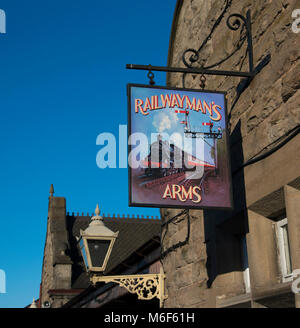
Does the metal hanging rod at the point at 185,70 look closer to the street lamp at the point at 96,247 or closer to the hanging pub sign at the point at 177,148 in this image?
the hanging pub sign at the point at 177,148

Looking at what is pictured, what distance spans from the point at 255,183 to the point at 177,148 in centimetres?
99

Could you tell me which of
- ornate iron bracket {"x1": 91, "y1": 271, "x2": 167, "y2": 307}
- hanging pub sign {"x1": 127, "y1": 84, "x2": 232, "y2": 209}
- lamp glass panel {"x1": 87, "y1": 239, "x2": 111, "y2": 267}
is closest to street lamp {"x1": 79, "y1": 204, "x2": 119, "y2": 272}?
lamp glass panel {"x1": 87, "y1": 239, "x2": 111, "y2": 267}

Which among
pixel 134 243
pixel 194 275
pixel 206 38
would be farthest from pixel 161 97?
pixel 134 243

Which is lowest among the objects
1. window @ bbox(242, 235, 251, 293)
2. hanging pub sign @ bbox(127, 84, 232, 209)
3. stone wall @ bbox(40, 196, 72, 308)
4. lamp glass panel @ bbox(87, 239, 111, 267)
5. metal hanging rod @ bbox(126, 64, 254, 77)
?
window @ bbox(242, 235, 251, 293)

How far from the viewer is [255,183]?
6.60m

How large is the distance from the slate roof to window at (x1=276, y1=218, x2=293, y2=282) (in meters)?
24.6

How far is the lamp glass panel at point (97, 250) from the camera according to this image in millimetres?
9016

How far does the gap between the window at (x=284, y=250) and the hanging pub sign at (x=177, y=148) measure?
0.64m

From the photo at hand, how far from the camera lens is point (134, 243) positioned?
33.0 meters

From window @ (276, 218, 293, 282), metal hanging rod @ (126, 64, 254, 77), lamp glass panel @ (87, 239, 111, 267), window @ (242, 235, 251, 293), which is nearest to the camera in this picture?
window @ (276, 218, 293, 282)

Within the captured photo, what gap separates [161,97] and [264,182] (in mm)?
1537

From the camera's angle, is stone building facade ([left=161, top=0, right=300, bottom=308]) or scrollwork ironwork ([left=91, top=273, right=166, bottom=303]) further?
scrollwork ironwork ([left=91, top=273, right=166, bottom=303])

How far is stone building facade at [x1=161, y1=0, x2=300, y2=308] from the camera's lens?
19.8 feet

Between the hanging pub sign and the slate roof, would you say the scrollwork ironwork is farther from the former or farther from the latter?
the slate roof
